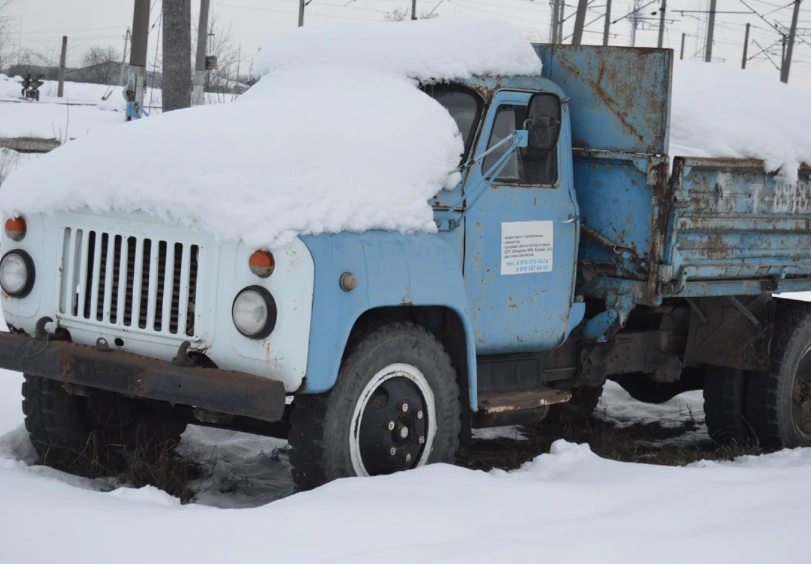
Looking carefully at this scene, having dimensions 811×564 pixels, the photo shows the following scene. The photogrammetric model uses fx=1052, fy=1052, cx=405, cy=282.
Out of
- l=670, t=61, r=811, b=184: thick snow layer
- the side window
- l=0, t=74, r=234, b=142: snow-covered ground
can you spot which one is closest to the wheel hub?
the side window

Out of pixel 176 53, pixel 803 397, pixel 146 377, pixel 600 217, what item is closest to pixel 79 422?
pixel 146 377

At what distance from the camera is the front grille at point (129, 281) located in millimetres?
4465

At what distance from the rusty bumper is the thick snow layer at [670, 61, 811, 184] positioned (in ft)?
10.4

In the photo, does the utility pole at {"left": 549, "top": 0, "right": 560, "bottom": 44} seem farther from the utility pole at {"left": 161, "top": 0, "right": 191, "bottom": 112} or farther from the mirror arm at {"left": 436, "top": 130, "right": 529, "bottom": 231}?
the mirror arm at {"left": 436, "top": 130, "right": 529, "bottom": 231}

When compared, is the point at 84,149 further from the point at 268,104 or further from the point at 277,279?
the point at 277,279

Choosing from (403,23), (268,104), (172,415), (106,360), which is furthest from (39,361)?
(403,23)

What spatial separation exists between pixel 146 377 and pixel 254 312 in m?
0.53

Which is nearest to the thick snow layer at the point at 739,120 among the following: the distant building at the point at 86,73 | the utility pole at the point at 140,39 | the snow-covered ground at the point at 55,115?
the utility pole at the point at 140,39

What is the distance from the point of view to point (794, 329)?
269 inches

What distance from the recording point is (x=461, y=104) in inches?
214

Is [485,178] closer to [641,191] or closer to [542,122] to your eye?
[542,122]

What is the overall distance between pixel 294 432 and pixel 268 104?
A: 1721 millimetres

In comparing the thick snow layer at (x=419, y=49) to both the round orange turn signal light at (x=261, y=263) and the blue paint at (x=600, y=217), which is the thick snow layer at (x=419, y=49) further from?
the round orange turn signal light at (x=261, y=263)

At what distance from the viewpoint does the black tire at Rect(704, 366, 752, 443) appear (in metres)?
6.96
